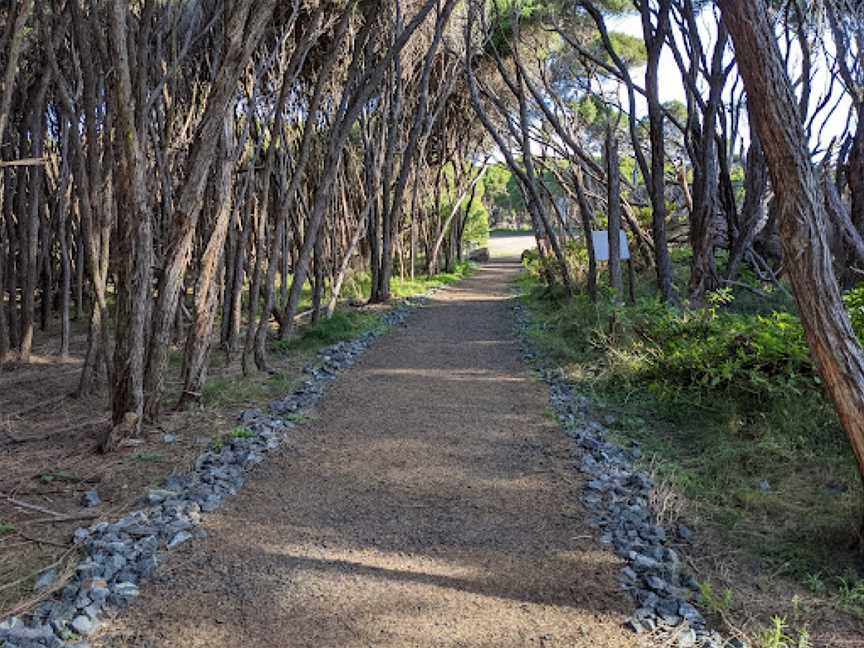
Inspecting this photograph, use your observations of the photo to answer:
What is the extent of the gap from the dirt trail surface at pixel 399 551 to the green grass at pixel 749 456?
75 centimetres

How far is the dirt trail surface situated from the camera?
9.60 ft

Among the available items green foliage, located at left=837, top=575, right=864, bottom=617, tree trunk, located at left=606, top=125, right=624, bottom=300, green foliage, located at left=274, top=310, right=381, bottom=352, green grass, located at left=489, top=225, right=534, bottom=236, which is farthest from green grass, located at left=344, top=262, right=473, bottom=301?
green grass, located at left=489, top=225, right=534, bottom=236

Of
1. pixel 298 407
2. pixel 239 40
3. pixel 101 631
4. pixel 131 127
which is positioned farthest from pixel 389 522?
pixel 239 40

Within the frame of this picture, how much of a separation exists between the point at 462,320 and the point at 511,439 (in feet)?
22.8

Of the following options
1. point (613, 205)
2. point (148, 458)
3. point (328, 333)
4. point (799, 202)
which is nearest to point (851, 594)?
point (799, 202)

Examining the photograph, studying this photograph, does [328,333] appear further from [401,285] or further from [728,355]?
[401,285]

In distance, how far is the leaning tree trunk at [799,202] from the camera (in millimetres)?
3297

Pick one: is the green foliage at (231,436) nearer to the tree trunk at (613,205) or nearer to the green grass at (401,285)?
the tree trunk at (613,205)

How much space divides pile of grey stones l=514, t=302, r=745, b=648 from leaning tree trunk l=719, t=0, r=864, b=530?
97 cm

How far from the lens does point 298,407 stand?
644cm

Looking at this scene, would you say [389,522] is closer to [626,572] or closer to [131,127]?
[626,572]

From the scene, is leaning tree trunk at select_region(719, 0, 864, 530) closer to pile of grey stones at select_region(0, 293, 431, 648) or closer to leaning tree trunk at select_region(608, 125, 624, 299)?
pile of grey stones at select_region(0, 293, 431, 648)

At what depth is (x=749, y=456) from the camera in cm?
508

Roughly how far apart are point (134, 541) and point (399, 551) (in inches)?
48.8
